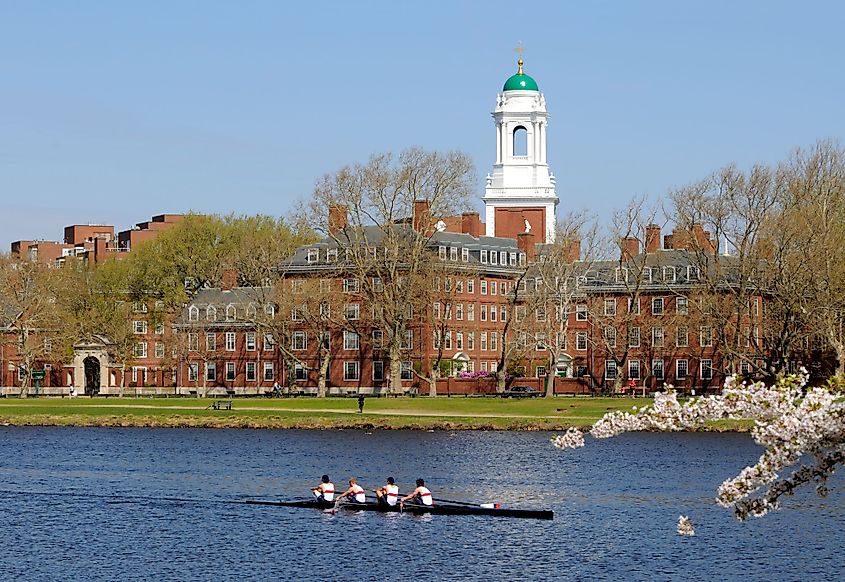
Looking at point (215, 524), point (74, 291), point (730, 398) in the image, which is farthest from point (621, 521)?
point (74, 291)

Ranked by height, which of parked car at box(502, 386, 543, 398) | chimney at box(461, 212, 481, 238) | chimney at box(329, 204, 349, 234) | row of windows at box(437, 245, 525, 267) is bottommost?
parked car at box(502, 386, 543, 398)

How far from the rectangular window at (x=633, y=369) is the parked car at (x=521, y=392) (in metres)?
12.0

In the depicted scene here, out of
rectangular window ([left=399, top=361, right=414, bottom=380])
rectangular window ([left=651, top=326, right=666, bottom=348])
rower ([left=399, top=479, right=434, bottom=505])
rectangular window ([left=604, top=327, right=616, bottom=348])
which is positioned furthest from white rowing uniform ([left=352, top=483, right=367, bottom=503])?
rectangular window ([left=399, top=361, right=414, bottom=380])

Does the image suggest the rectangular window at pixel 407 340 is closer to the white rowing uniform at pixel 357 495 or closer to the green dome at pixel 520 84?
the green dome at pixel 520 84

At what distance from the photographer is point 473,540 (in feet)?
154

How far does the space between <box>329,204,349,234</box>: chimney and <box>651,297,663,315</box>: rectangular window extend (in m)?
28.6

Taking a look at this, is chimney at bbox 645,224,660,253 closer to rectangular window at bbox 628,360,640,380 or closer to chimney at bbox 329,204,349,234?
rectangular window at bbox 628,360,640,380

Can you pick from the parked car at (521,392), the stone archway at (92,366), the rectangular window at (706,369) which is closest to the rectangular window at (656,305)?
the rectangular window at (706,369)

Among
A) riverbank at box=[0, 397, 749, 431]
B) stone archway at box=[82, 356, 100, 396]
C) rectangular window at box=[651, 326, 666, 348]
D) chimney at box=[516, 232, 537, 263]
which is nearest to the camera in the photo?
riverbank at box=[0, 397, 749, 431]

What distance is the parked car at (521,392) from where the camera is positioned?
114250 mm

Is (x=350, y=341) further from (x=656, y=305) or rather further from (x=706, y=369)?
(x=706, y=369)

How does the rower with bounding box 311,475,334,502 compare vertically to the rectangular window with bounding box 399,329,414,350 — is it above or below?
below

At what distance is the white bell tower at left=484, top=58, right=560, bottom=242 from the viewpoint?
158m

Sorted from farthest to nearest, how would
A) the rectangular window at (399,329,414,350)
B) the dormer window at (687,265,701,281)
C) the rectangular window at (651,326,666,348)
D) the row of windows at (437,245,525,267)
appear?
the row of windows at (437,245,525,267)
the rectangular window at (651,326,666,348)
the rectangular window at (399,329,414,350)
the dormer window at (687,265,701,281)
